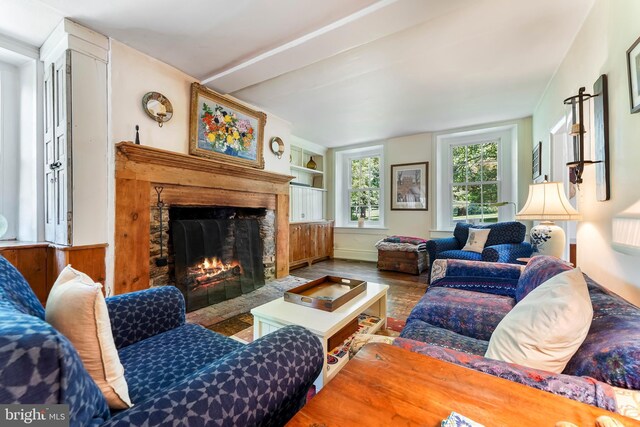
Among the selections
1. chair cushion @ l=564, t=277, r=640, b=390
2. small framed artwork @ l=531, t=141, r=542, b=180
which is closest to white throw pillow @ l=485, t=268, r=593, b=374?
chair cushion @ l=564, t=277, r=640, b=390

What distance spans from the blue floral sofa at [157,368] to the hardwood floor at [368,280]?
36.7 inches

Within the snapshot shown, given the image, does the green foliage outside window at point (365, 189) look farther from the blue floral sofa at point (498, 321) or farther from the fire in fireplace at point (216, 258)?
the blue floral sofa at point (498, 321)

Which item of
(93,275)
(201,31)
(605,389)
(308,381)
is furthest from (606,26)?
(93,275)

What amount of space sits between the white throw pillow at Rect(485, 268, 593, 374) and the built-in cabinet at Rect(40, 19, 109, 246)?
2650 millimetres

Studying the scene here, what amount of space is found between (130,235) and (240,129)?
5.31ft

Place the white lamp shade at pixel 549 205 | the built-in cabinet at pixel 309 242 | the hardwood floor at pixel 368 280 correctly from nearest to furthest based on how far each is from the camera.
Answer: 1. the white lamp shade at pixel 549 205
2. the hardwood floor at pixel 368 280
3. the built-in cabinet at pixel 309 242

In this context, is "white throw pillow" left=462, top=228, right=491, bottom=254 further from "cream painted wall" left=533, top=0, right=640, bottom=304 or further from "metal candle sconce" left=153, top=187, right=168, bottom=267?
"metal candle sconce" left=153, top=187, right=168, bottom=267

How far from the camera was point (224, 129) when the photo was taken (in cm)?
297

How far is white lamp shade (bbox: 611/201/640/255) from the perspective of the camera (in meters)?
0.78

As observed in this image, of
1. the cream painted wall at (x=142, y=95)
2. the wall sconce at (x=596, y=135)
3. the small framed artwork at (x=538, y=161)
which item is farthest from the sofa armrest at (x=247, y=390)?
the small framed artwork at (x=538, y=161)

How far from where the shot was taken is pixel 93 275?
6.74 feet

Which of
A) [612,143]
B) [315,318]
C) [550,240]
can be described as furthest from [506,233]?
[315,318]

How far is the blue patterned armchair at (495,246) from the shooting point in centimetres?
289

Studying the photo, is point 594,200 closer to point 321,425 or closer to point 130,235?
point 321,425
